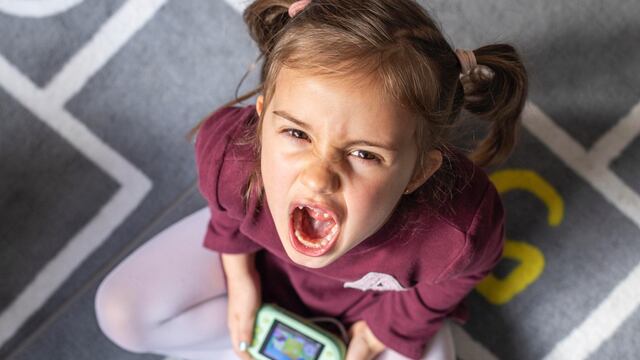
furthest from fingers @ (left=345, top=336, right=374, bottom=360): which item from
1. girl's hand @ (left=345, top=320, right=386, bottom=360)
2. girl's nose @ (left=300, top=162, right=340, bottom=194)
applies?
girl's nose @ (left=300, top=162, right=340, bottom=194)

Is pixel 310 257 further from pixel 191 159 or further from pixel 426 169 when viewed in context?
pixel 191 159

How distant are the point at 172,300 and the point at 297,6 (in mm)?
399

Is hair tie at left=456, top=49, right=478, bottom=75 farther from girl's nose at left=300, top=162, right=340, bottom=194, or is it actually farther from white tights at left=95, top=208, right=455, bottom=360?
white tights at left=95, top=208, right=455, bottom=360

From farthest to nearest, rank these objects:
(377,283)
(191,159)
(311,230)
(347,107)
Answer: (191,159) → (377,283) → (311,230) → (347,107)

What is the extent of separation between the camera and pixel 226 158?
0.65 meters

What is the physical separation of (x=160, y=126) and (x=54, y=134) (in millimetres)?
149

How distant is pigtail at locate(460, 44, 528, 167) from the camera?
0.58 m

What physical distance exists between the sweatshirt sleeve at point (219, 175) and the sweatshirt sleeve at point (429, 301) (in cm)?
17

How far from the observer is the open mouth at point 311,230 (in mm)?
540

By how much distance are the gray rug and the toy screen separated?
0.22 metres

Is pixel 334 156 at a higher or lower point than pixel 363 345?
higher

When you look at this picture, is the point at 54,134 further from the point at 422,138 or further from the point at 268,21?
the point at 422,138

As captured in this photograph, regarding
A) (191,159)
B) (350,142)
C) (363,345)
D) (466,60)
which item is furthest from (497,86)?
(191,159)

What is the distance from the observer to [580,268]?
Result: 91 centimetres
